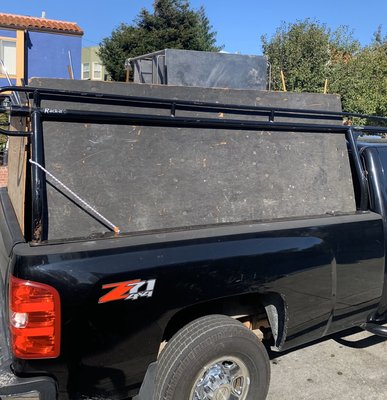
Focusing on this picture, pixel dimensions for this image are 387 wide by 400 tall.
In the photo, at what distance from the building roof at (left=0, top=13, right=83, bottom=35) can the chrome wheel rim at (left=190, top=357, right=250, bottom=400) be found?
70.6 feet

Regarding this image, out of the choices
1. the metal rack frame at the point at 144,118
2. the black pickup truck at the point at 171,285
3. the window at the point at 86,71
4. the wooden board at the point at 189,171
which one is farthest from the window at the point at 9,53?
the wooden board at the point at 189,171

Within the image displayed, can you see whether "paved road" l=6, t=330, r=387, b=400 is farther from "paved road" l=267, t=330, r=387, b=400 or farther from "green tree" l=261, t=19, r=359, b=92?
"green tree" l=261, t=19, r=359, b=92

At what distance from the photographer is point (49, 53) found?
69.6 feet

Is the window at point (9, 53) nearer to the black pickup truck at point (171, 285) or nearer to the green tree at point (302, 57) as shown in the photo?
the green tree at point (302, 57)

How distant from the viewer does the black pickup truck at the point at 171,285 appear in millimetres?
2170

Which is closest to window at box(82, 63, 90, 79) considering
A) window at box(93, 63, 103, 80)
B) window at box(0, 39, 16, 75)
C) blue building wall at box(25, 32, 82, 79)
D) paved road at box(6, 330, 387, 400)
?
window at box(93, 63, 103, 80)

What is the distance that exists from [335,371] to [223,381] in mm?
1403

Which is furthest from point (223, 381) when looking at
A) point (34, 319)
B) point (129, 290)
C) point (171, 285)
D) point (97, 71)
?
point (97, 71)

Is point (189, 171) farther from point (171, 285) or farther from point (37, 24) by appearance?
point (37, 24)

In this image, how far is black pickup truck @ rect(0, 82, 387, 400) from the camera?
217cm

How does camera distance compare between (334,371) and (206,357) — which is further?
(334,371)

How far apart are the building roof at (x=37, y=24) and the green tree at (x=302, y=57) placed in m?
10.3

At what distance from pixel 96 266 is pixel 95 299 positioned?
15 centimetres

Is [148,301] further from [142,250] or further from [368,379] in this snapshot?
[368,379]
